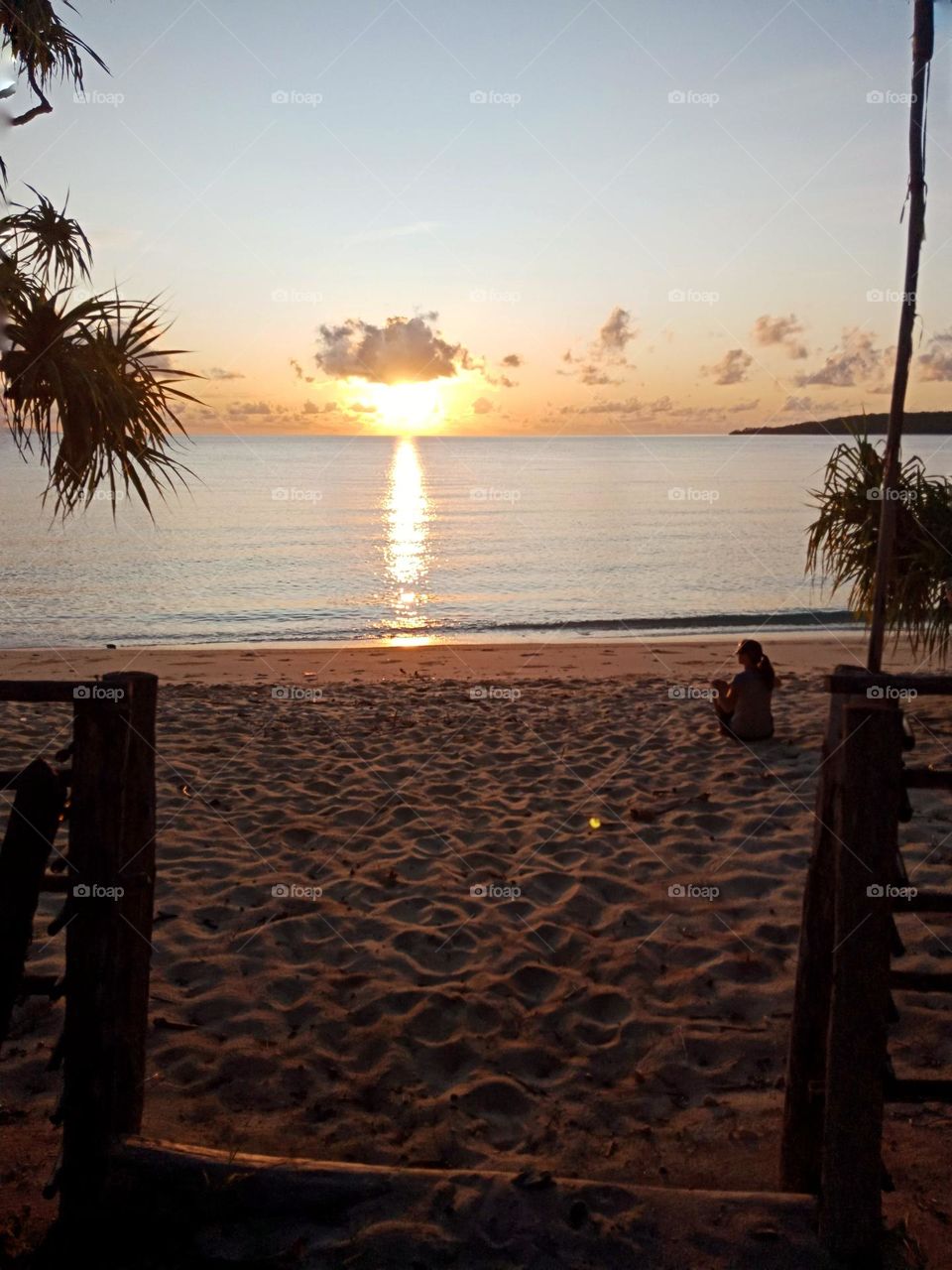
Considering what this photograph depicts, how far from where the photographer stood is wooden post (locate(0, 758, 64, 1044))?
2.85m

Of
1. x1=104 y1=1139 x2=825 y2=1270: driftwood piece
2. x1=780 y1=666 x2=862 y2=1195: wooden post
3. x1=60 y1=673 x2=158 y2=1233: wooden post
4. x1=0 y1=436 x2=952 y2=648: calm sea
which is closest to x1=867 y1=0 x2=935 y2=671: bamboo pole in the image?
x1=780 y1=666 x2=862 y2=1195: wooden post

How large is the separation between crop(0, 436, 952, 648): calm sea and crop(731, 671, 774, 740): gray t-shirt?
21.9ft

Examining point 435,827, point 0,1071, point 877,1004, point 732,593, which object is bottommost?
point 0,1071

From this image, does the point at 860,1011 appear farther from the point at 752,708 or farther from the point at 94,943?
the point at 752,708

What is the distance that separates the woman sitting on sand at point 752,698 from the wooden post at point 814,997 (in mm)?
5588

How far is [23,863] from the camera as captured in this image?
9.42 ft

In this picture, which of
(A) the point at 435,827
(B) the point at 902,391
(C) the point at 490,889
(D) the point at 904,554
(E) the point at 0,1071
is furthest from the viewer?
(D) the point at 904,554

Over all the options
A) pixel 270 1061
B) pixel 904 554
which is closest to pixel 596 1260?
pixel 270 1061

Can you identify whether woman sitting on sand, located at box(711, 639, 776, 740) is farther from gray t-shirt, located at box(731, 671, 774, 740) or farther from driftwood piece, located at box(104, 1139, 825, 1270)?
driftwood piece, located at box(104, 1139, 825, 1270)

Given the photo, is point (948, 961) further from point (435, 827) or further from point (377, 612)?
point (377, 612)

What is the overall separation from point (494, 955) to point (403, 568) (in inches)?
1137

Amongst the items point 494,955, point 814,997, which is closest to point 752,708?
point 494,955

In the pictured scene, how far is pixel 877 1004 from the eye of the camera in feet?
8.95

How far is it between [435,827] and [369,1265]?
396 centimetres
